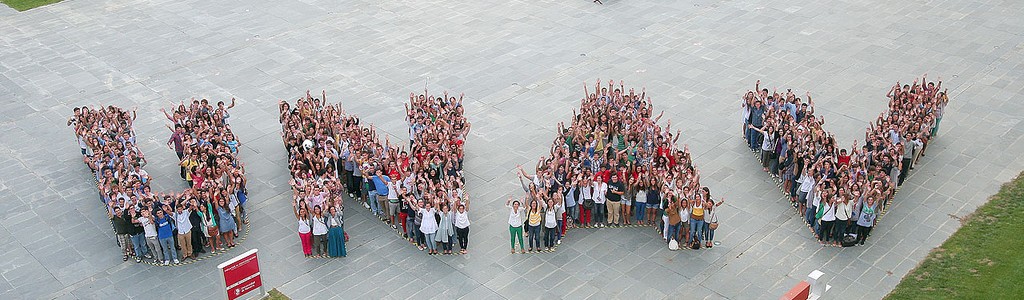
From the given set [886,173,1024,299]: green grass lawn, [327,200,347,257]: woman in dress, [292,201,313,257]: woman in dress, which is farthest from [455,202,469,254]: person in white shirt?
[886,173,1024,299]: green grass lawn

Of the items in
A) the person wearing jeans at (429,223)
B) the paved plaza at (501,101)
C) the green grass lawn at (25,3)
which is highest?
the person wearing jeans at (429,223)

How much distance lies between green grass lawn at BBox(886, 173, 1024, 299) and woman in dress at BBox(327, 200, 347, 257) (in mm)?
9778

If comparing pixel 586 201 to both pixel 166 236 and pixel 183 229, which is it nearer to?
pixel 183 229

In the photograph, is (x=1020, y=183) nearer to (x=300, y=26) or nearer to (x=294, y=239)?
(x=294, y=239)

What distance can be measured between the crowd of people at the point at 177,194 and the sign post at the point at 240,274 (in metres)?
1.75

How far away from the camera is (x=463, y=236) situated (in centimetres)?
1852

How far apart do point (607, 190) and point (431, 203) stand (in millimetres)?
3486

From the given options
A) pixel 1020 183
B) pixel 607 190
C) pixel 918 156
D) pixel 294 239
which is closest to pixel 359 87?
pixel 294 239

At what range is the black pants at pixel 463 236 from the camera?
60.3 ft

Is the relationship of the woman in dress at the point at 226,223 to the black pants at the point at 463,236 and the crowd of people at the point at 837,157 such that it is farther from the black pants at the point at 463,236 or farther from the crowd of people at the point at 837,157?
the crowd of people at the point at 837,157

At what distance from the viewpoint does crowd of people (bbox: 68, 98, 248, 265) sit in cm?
1798

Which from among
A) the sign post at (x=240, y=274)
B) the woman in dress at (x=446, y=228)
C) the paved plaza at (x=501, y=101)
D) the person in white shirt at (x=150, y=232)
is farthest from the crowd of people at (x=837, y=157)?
the person in white shirt at (x=150, y=232)

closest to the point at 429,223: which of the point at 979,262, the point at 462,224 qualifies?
the point at 462,224

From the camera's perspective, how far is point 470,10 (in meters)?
34.4
